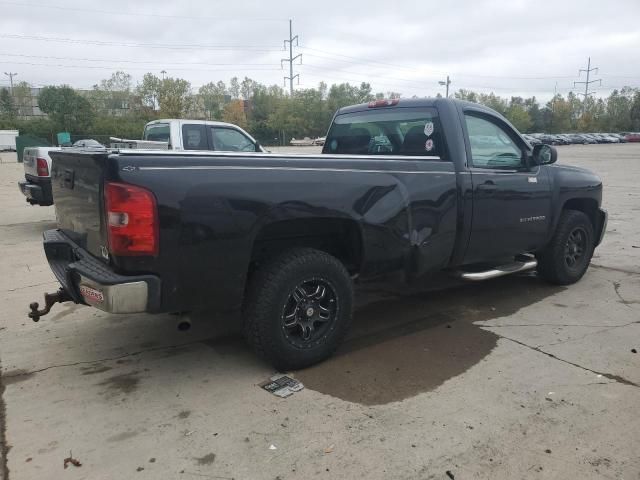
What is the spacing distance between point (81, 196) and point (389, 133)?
2.73 m

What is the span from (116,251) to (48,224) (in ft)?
25.8

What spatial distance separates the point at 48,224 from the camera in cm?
977

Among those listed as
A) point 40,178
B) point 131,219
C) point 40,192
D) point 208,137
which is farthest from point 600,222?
point 40,178

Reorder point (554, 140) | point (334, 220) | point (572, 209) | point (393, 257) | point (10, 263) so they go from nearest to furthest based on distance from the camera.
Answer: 1. point (334, 220)
2. point (393, 257)
3. point (572, 209)
4. point (10, 263)
5. point (554, 140)

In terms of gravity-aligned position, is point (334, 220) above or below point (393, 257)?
above

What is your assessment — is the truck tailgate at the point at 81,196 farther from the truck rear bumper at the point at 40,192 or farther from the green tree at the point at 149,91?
the green tree at the point at 149,91

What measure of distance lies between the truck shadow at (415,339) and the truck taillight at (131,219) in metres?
1.41

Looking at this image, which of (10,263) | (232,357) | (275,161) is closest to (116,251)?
(275,161)

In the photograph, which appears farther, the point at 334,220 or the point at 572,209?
the point at 572,209

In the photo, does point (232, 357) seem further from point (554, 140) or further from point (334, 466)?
point (554, 140)

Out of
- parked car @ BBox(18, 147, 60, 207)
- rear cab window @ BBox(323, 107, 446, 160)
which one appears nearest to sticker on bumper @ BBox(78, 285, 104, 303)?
rear cab window @ BBox(323, 107, 446, 160)

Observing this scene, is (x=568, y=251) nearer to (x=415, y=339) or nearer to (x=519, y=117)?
(x=415, y=339)

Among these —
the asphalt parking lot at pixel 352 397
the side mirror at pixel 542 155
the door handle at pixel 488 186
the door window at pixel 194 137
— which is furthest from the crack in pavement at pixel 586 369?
the door window at pixel 194 137

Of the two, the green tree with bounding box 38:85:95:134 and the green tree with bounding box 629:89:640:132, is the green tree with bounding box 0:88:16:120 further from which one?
the green tree with bounding box 629:89:640:132
